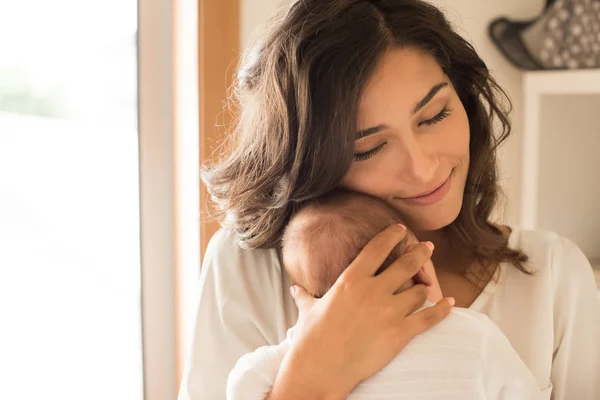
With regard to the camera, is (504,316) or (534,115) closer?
(504,316)

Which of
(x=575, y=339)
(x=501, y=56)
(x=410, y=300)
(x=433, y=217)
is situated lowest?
(x=575, y=339)

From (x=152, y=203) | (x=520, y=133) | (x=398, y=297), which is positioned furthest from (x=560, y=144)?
(x=398, y=297)

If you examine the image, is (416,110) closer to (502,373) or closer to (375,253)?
(375,253)

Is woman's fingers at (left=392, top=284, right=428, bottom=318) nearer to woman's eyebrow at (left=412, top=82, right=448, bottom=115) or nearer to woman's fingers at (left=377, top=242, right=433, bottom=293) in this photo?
woman's fingers at (left=377, top=242, right=433, bottom=293)

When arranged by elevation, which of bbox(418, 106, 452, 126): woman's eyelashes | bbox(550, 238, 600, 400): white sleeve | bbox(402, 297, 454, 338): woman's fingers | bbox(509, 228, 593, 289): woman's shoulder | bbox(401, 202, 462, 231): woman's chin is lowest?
bbox(550, 238, 600, 400): white sleeve

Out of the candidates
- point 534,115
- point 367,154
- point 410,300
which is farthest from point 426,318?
point 534,115

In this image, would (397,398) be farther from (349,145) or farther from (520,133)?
(520,133)

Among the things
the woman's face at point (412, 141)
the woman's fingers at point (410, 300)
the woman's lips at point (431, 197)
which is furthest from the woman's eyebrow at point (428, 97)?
the woman's fingers at point (410, 300)

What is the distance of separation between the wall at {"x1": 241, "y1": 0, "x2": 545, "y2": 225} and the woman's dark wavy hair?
0.90m

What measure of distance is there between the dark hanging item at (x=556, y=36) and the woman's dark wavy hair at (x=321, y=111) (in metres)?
0.89

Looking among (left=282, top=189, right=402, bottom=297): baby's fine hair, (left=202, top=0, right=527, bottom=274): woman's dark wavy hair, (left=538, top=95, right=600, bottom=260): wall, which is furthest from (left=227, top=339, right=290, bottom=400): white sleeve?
(left=538, top=95, right=600, bottom=260): wall

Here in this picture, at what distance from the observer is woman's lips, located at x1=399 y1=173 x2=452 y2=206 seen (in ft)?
3.81

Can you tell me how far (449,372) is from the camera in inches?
37.9

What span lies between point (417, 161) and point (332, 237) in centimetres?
18
